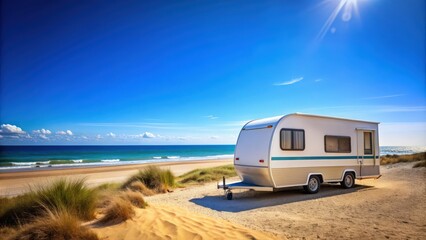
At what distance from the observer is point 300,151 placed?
10.7m

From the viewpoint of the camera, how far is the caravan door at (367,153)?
12.7m

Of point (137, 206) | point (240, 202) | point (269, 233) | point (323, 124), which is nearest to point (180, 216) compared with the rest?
point (137, 206)

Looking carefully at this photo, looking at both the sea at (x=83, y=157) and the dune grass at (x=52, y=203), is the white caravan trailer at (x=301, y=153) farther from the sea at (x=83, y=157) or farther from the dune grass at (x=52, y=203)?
the sea at (x=83, y=157)

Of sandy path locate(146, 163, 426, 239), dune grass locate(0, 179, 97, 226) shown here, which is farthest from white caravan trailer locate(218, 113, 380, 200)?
dune grass locate(0, 179, 97, 226)

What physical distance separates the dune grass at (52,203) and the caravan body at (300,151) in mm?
5724

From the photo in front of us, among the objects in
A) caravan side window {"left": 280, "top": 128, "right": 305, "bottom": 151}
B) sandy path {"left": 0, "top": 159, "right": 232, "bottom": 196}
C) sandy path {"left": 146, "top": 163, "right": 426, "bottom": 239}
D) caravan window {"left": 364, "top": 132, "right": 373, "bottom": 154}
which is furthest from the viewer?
sandy path {"left": 0, "top": 159, "right": 232, "bottom": 196}

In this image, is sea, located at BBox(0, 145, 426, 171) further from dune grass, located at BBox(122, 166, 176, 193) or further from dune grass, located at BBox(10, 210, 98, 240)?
dune grass, located at BBox(10, 210, 98, 240)

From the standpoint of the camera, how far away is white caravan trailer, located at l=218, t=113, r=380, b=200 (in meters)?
10.1

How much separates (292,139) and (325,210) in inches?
124

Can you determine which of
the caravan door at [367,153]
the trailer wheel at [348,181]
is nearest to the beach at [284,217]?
the trailer wheel at [348,181]

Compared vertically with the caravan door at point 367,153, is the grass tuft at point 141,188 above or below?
below

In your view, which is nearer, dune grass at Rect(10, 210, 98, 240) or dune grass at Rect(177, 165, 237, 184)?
dune grass at Rect(10, 210, 98, 240)

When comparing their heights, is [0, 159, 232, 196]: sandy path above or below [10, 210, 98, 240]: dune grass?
below

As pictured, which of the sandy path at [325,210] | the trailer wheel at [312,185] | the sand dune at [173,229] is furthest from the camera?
the trailer wheel at [312,185]
